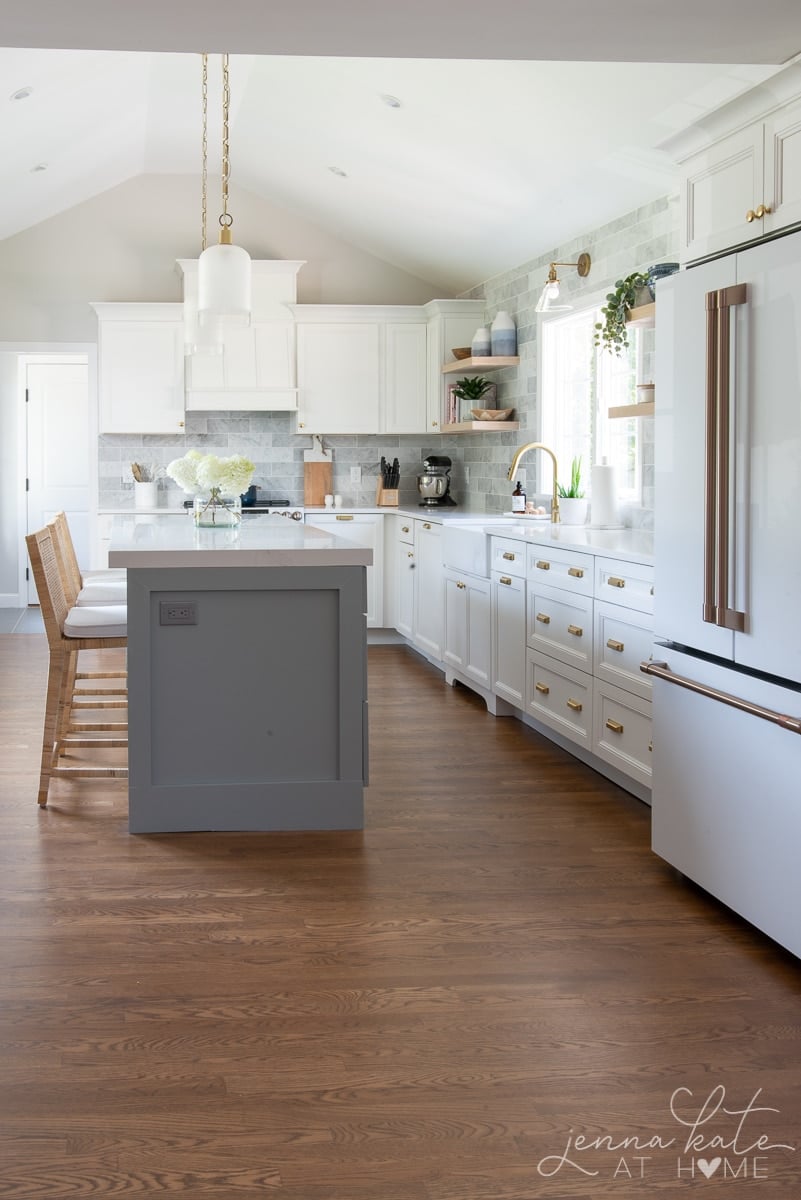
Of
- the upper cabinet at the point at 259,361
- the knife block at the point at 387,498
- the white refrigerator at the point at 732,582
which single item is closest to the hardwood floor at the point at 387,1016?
the white refrigerator at the point at 732,582

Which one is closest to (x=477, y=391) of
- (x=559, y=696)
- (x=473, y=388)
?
(x=473, y=388)

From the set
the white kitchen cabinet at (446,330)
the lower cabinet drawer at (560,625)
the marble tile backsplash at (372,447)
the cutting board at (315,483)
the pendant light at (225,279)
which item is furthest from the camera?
the cutting board at (315,483)

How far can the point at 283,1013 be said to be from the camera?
2607mm

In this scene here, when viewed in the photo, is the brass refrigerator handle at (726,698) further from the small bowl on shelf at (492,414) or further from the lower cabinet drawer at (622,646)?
the small bowl on shelf at (492,414)

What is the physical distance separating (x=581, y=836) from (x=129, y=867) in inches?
57.2

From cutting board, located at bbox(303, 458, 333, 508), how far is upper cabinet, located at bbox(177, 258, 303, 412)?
0.51 metres

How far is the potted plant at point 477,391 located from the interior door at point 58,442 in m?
3.71

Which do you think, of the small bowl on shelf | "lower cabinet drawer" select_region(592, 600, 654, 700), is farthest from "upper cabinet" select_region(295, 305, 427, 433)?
"lower cabinet drawer" select_region(592, 600, 654, 700)

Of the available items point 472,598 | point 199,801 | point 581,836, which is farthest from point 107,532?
point 581,836

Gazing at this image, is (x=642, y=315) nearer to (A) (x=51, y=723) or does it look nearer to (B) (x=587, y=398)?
(B) (x=587, y=398)

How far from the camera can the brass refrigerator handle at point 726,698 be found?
2.70 metres

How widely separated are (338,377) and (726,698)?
5.78m

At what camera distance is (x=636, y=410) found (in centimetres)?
473

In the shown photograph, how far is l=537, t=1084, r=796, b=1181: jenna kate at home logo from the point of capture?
6.64 feet
